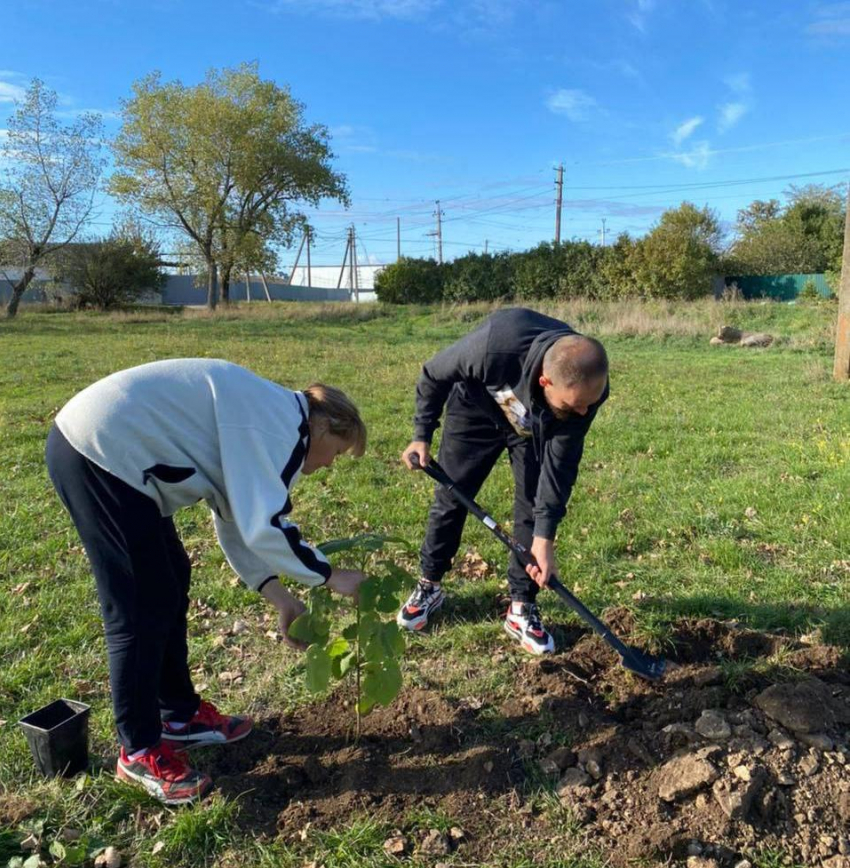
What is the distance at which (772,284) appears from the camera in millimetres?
32500

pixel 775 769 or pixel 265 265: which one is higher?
pixel 265 265

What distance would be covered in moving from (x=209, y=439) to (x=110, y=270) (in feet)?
129

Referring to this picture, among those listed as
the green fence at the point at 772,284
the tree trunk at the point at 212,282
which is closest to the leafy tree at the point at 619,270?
the green fence at the point at 772,284

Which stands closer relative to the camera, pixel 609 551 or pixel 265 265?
pixel 609 551

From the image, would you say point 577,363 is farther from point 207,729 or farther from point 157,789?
point 157,789

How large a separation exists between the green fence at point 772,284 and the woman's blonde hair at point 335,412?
3288 cm

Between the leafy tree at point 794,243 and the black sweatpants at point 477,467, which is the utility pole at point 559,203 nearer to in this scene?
the leafy tree at point 794,243

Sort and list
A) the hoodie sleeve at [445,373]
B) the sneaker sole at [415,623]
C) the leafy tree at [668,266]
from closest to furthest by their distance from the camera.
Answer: the hoodie sleeve at [445,373]
the sneaker sole at [415,623]
the leafy tree at [668,266]

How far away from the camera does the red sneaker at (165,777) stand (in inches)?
98.1

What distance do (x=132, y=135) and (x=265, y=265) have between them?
8.60 m

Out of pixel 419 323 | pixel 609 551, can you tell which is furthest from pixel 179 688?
pixel 419 323

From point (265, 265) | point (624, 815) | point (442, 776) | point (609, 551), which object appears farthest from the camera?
point (265, 265)

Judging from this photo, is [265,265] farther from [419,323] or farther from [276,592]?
[276,592]

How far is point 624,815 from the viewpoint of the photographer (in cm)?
242
